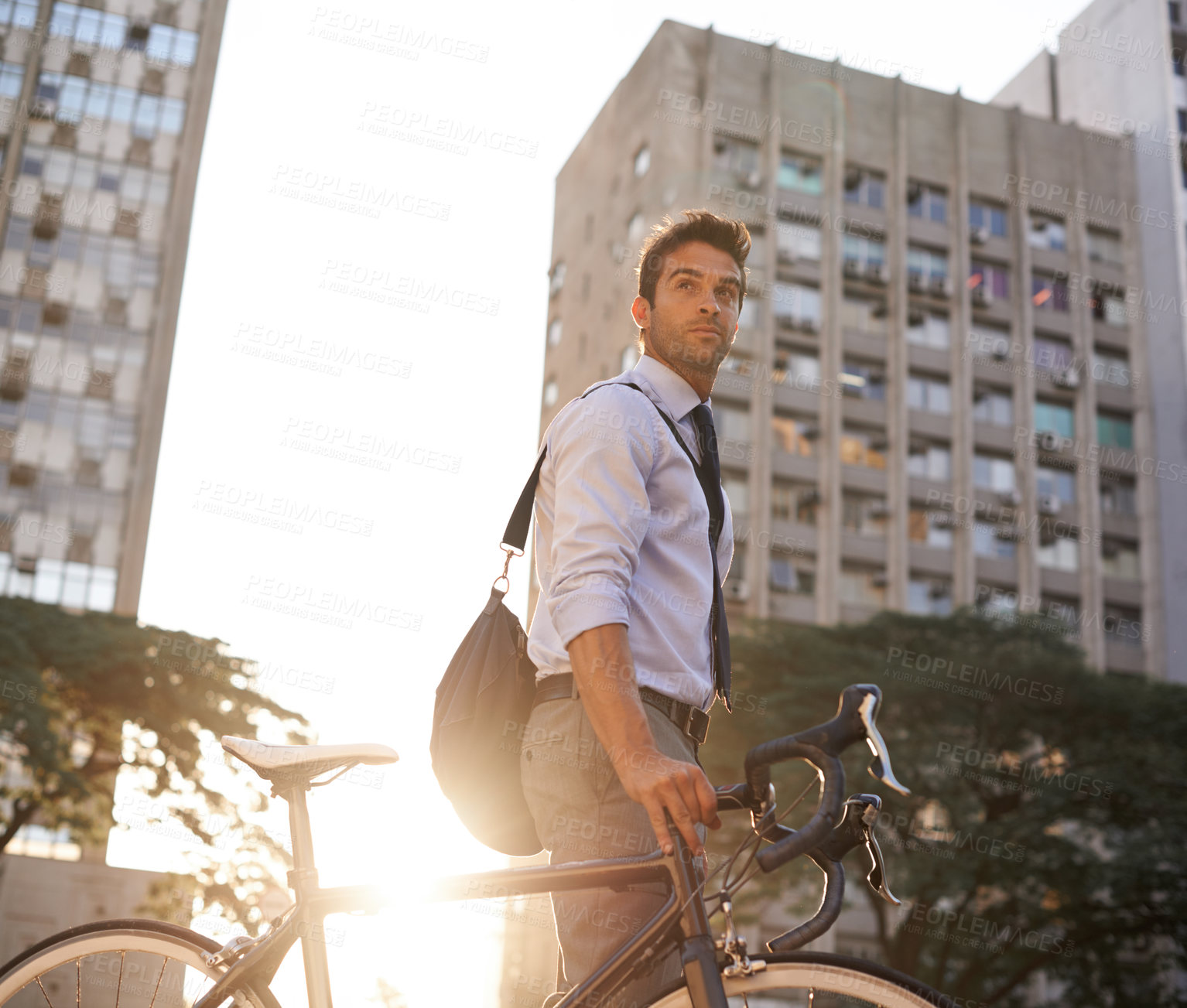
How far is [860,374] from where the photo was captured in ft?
139

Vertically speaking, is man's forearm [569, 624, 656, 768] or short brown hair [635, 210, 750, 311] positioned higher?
short brown hair [635, 210, 750, 311]

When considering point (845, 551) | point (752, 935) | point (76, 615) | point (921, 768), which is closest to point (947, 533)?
point (845, 551)

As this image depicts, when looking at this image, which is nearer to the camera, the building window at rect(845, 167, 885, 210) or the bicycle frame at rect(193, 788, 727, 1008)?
the bicycle frame at rect(193, 788, 727, 1008)

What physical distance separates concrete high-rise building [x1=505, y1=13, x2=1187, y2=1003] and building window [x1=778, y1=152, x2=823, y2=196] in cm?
9

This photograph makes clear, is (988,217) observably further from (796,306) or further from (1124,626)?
(1124,626)

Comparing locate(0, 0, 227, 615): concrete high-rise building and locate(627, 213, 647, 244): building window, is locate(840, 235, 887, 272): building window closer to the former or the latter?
locate(627, 213, 647, 244): building window

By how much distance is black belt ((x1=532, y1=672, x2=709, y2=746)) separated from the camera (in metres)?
2.11

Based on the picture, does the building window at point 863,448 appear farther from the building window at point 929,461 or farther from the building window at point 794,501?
the building window at point 794,501

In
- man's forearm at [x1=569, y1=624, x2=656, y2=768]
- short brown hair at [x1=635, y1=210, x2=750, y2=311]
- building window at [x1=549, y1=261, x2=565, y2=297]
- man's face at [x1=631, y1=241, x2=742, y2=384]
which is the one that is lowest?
man's forearm at [x1=569, y1=624, x2=656, y2=768]

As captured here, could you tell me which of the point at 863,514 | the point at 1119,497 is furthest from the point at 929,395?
the point at 1119,497

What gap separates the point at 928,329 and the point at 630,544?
44.3m

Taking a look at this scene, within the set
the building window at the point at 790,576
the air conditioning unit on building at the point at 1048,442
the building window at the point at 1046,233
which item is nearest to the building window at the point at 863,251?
the building window at the point at 1046,233

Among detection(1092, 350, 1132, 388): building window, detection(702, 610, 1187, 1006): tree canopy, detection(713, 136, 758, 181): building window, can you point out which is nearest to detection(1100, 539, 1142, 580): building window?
detection(1092, 350, 1132, 388): building window

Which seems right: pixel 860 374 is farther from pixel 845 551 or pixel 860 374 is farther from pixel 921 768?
pixel 921 768
